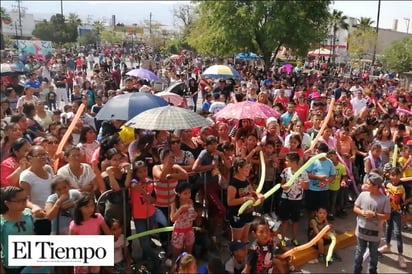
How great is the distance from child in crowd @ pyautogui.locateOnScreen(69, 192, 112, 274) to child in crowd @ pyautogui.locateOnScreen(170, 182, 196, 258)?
1.02 meters

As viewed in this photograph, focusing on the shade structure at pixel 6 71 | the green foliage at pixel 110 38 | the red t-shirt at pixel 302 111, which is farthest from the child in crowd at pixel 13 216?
the green foliage at pixel 110 38

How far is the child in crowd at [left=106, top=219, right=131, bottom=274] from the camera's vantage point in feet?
17.0

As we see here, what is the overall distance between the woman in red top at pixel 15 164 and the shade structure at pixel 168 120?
1443 millimetres

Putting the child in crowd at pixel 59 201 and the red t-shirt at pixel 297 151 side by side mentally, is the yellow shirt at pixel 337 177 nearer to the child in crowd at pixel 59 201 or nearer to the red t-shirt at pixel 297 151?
the red t-shirt at pixel 297 151

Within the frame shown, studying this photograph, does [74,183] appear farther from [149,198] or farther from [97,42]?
[97,42]

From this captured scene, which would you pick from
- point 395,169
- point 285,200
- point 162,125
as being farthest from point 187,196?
point 395,169

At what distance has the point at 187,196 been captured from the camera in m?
5.44

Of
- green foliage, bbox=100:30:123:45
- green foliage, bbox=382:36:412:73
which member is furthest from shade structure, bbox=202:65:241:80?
green foliage, bbox=100:30:123:45

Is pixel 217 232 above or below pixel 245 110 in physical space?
below

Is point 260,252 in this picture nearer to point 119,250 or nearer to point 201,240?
point 201,240

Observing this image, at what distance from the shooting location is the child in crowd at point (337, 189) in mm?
7036

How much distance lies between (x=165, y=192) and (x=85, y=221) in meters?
1.40

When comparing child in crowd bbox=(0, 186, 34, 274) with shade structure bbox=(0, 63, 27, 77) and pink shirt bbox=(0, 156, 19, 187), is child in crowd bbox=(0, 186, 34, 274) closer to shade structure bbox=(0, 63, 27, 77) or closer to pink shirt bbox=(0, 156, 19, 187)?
pink shirt bbox=(0, 156, 19, 187)

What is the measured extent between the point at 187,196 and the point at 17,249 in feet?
6.54
